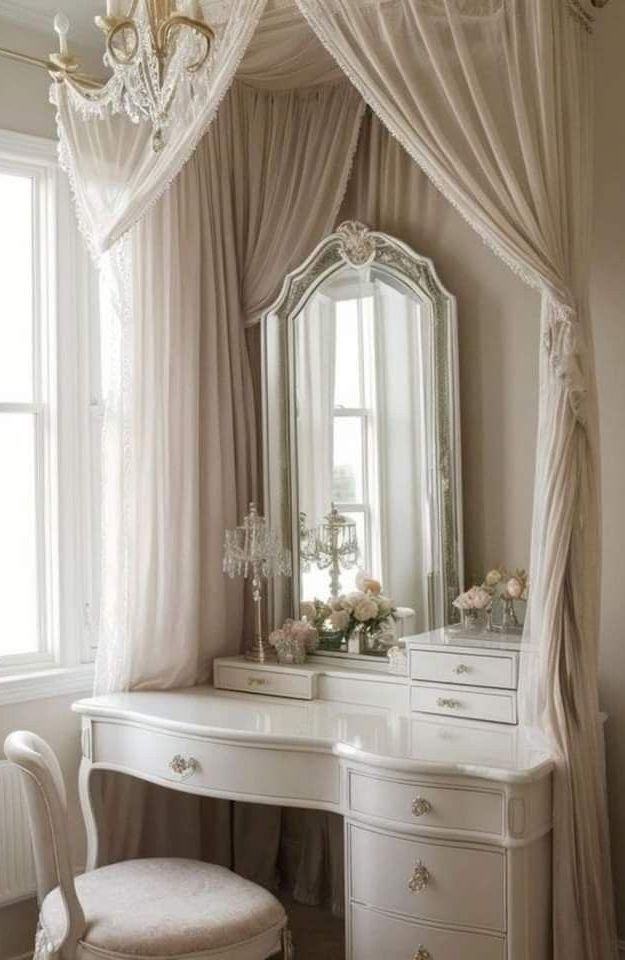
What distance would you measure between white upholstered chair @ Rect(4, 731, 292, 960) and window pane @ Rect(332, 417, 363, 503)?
1.21 m

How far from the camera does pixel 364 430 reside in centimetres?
350

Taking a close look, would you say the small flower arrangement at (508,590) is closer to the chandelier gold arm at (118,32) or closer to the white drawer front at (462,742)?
the white drawer front at (462,742)

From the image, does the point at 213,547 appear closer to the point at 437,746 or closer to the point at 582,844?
the point at 437,746

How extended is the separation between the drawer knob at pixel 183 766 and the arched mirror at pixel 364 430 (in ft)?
2.25

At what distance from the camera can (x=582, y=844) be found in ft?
8.71

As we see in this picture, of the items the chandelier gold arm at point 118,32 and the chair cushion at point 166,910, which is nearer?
the chandelier gold arm at point 118,32

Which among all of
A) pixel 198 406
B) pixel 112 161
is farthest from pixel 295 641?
pixel 112 161

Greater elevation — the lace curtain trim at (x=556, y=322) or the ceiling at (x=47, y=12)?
the ceiling at (x=47, y=12)

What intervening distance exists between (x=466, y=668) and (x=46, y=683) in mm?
1304

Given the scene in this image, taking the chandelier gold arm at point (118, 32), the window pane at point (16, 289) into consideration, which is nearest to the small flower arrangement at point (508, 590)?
the window pane at point (16, 289)

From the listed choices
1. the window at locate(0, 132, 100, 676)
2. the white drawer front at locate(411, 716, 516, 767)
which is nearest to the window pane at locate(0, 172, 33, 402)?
the window at locate(0, 132, 100, 676)

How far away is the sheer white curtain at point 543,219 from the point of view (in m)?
2.63

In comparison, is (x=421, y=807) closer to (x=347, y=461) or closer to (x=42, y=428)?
(x=347, y=461)

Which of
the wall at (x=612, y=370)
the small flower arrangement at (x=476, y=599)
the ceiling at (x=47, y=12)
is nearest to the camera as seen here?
the wall at (x=612, y=370)
